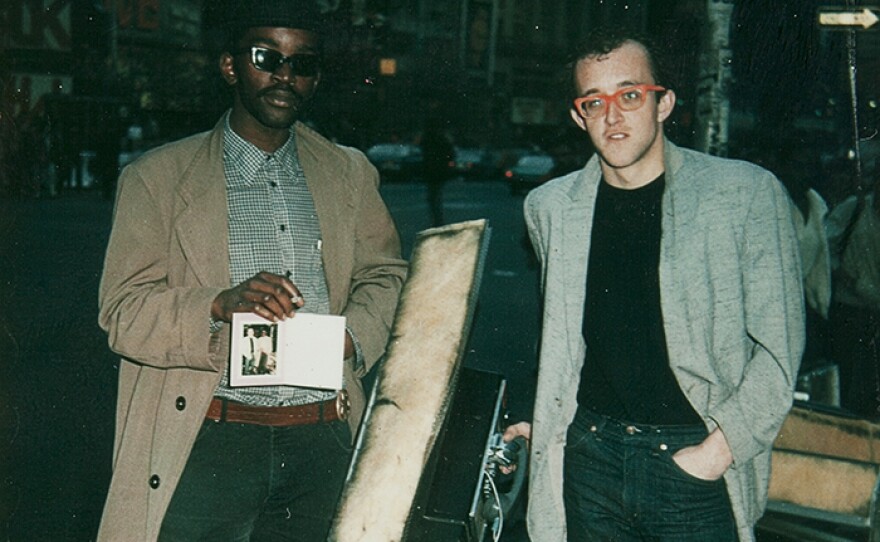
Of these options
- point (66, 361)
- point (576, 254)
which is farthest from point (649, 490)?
point (66, 361)

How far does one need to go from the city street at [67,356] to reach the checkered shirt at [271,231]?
66 cm

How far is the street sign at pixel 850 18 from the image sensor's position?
3.80 meters

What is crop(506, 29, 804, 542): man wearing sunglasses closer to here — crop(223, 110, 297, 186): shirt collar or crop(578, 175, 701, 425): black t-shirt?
crop(578, 175, 701, 425): black t-shirt

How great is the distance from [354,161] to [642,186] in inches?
31.9

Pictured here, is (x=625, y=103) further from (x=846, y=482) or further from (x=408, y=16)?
(x=408, y=16)

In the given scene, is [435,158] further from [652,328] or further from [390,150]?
[652,328]

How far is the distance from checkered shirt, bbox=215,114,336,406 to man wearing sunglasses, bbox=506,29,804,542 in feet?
2.00

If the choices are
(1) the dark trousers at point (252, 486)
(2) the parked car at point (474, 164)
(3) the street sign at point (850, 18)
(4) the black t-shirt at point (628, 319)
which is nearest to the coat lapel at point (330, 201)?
(1) the dark trousers at point (252, 486)

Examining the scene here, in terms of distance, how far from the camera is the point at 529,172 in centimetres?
2520

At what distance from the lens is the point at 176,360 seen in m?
2.36

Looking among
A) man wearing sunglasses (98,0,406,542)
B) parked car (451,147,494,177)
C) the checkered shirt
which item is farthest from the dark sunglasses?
parked car (451,147,494,177)

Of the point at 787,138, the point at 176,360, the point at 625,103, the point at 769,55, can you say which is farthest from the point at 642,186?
the point at 787,138

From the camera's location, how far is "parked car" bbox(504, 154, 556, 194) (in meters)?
24.4

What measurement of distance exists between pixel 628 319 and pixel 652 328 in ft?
0.21
